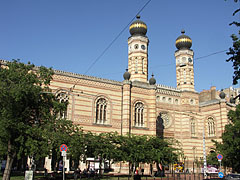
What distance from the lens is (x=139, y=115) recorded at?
32875 millimetres

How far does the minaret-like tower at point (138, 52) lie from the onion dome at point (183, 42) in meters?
6.13

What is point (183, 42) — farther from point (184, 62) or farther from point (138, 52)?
point (138, 52)

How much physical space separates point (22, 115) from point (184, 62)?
97.8 ft

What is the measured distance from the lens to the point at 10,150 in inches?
682

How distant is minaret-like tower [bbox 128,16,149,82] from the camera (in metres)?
38.2

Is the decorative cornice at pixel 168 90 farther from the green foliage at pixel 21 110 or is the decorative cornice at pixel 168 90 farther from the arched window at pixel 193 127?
the green foliage at pixel 21 110

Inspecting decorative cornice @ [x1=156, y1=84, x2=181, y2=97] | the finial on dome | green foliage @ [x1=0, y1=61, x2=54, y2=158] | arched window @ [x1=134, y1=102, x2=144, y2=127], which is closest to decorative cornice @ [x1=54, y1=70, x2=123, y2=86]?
arched window @ [x1=134, y1=102, x2=144, y2=127]

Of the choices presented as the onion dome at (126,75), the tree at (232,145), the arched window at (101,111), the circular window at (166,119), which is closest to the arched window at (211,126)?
the circular window at (166,119)

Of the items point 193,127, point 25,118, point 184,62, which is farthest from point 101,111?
point 184,62

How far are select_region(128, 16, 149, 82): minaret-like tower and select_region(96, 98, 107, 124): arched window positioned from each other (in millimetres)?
8398

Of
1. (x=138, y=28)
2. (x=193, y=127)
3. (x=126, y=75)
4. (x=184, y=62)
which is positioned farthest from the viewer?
(x=184, y=62)

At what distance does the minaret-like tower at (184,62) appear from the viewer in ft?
135

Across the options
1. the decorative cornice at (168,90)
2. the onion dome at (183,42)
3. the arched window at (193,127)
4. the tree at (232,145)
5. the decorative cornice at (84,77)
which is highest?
the onion dome at (183,42)

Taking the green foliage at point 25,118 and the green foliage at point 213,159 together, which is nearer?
the green foliage at point 25,118
